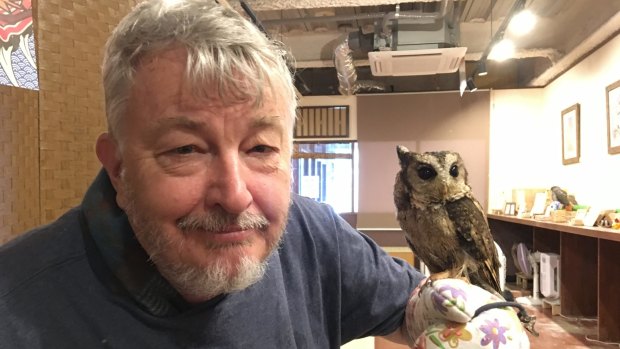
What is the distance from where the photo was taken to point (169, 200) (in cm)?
65

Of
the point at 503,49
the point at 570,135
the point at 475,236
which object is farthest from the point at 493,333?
the point at 570,135

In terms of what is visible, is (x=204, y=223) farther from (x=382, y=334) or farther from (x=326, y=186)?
(x=326, y=186)

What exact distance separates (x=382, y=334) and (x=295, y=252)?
296mm

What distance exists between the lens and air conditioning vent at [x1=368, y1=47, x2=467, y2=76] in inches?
142

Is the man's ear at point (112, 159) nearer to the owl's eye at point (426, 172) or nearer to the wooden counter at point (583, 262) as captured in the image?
the owl's eye at point (426, 172)

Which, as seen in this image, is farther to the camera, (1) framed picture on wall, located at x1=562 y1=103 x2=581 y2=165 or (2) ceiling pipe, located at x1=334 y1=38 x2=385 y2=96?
(2) ceiling pipe, located at x1=334 y1=38 x2=385 y2=96

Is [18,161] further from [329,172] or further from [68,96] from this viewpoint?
[329,172]

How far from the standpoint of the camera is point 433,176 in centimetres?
96

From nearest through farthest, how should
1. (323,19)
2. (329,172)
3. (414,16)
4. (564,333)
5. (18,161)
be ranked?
1. (18,161)
2. (564,333)
3. (414,16)
4. (323,19)
5. (329,172)

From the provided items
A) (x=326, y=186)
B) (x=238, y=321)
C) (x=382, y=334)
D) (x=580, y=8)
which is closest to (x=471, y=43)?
(x=580, y=8)

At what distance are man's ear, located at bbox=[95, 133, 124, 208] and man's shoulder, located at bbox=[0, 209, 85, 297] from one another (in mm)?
90

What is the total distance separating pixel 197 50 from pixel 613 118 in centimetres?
317

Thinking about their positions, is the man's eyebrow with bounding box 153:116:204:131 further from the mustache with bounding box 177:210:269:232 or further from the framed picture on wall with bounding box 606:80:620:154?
the framed picture on wall with bounding box 606:80:620:154

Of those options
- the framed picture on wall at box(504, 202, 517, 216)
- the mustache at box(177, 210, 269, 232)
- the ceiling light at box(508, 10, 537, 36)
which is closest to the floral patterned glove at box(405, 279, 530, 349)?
the mustache at box(177, 210, 269, 232)
